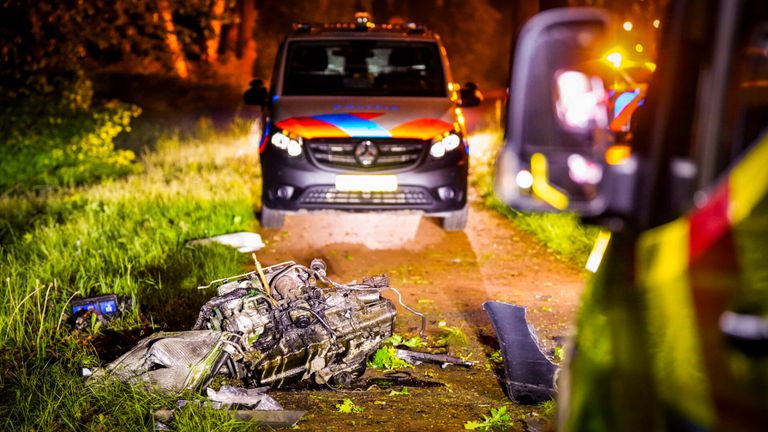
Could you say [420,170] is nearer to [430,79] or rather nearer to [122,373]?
[430,79]

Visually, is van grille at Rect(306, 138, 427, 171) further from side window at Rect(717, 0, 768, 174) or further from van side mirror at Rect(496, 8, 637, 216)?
side window at Rect(717, 0, 768, 174)

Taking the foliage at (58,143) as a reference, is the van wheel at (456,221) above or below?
above

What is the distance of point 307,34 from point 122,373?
16.6ft

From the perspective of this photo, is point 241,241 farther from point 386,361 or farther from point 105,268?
point 386,361

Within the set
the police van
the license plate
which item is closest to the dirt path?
the police van

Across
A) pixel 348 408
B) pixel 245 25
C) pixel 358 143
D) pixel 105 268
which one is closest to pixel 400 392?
pixel 348 408

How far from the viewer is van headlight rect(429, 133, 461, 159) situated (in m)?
8.08

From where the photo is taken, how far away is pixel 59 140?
12656 mm

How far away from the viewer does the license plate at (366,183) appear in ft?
26.0

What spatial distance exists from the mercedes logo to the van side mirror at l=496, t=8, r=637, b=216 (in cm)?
582

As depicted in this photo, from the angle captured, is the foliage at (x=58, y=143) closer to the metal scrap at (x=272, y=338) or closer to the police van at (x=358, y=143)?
the police van at (x=358, y=143)

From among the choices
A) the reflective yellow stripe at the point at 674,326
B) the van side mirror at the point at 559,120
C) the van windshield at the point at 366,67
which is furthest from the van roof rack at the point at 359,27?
the reflective yellow stripe at the point at 674,326

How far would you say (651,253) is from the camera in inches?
66.9

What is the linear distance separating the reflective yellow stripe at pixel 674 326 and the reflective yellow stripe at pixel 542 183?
1.23 ft
